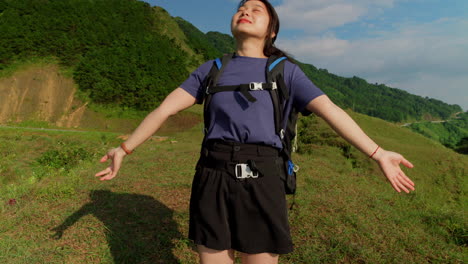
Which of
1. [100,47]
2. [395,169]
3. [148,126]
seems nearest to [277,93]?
[395,169]

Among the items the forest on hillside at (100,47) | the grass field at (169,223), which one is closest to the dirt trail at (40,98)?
the forest on hillside at (100,47)

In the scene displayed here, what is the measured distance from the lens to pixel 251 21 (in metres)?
2.01

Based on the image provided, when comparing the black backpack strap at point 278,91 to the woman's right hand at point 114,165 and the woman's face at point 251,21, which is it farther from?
the woman's right hand at point 114,165

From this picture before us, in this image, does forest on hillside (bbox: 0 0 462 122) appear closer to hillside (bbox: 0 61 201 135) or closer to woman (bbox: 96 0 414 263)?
hillside (bbox: 0 61 201 135)

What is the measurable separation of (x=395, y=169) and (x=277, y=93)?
863 millimetres

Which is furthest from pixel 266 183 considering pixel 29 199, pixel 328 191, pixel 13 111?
pixel 13 111

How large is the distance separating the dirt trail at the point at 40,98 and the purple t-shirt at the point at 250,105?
27.9 metres

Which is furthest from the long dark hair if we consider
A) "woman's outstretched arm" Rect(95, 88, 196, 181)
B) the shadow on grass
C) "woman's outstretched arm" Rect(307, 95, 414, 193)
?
the shadow on grass

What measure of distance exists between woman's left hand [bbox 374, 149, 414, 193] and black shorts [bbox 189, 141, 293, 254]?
67 cm

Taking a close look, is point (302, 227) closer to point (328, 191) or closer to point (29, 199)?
point (328, 191)

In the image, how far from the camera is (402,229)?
4.53 meters

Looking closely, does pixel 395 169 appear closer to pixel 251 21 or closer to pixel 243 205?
pixel 243 205

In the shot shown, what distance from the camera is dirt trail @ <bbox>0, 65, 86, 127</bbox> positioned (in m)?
25.9

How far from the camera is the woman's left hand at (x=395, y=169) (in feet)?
5.44
